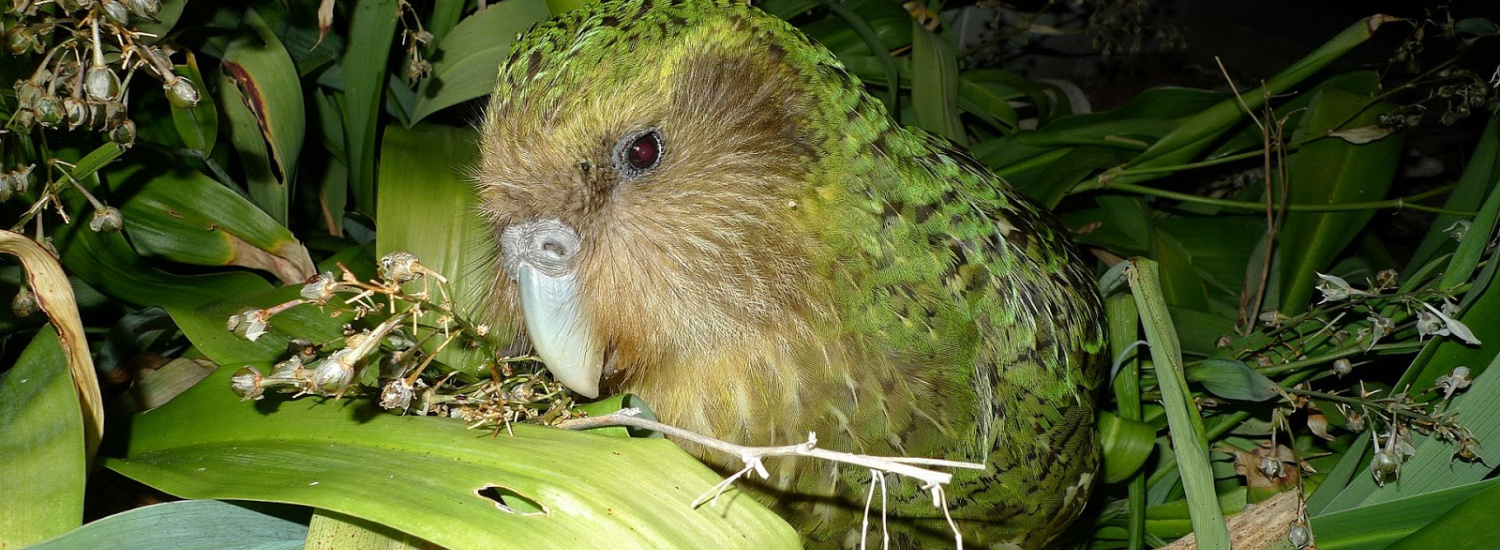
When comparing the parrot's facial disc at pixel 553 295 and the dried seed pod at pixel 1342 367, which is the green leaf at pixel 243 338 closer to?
the parrot's facial disc at pixel 553 295

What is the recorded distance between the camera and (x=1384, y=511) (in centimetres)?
104

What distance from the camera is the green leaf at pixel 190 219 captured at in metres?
1.12

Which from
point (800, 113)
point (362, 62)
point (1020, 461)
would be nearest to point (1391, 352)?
point (1020, 461)

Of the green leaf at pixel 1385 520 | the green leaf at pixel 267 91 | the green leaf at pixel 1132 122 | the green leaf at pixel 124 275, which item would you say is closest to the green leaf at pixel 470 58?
the green leaf at pixel 267 91

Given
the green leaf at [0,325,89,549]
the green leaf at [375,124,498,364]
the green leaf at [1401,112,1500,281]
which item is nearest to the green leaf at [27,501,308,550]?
the green leaf at [0,325,89,549]

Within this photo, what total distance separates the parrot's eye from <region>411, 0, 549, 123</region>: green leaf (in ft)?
1.79

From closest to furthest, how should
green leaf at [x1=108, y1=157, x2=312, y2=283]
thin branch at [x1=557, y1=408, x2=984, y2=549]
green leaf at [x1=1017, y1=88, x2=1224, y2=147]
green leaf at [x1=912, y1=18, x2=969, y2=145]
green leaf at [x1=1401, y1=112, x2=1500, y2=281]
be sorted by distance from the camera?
thin branch at [x1=557, y1=408, x2=984, y2=549] → green leaf at [x1=108, y1=157, x2=312, y2=283] → green leaf at [x1=1401, y1=112, x2=1500, y2=281] → green leaf at [x1=912, y1=18, x2=969, y2=145] → green leaf at [x1=1017, y1=88, x2=1224, y2=147]

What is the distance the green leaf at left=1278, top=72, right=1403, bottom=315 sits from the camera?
158cm

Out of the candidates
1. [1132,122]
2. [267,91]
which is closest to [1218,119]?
[1132,122]

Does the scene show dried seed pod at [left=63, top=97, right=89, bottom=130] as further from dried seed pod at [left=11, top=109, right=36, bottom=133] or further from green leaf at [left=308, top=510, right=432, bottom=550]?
green leaf at [left=308, top=510, right=432, bottom=550]

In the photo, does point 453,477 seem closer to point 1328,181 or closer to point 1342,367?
point 1342,367

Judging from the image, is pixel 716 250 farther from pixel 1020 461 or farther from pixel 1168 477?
pixel 1168 477

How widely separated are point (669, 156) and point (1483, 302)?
1026 mm

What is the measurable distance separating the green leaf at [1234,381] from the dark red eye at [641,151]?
84 centimetres
